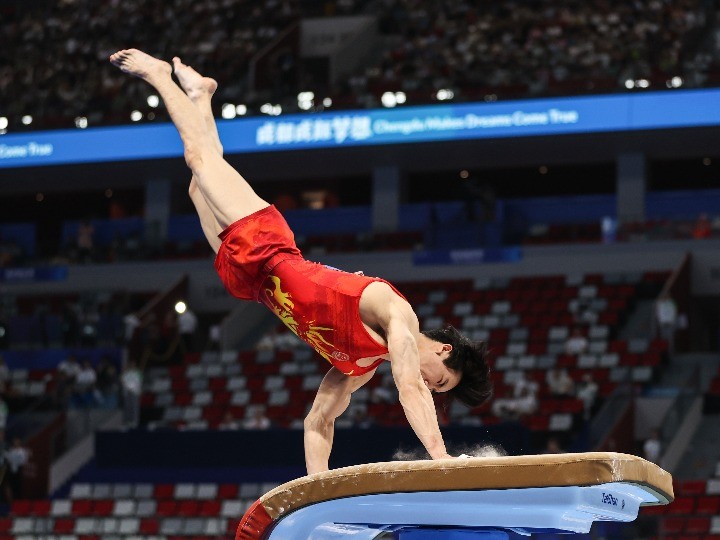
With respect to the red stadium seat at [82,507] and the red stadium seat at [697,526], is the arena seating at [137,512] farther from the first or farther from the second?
the red stadium seat at [697,526]

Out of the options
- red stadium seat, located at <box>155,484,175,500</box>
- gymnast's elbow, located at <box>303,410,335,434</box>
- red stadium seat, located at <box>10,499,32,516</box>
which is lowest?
red stadium seat, located at <box>10,499,32,516</box>

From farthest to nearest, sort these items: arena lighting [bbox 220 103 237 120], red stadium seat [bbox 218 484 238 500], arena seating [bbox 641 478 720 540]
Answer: arena lighting [bbox 220 103 237 120], red stadium seat [bbox 218 484 238 500], arena seating [bbox 641 478 720 540]

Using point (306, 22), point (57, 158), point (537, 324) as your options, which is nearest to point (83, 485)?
point (537, 324)

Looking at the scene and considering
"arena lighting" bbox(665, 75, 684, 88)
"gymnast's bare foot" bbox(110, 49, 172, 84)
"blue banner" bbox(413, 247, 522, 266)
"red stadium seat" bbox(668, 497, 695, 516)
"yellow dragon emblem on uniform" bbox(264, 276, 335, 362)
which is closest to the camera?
"yellow dragon emblem on uniform" bbox(264, 276, 335, 362)

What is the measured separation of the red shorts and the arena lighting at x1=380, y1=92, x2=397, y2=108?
1582 centimetres

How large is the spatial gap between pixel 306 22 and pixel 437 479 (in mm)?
22266

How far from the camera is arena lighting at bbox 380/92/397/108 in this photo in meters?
20.5

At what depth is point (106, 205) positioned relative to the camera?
1034 inches

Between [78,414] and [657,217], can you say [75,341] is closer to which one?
[78,414]

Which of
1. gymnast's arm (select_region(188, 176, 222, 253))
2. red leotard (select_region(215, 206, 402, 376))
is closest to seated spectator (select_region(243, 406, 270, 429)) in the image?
gymnast's arm (select_region(188, 176, 222, 253))

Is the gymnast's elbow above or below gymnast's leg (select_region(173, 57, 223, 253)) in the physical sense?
below

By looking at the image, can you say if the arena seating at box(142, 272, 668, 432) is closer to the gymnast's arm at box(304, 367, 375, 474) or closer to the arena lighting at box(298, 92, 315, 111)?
the arena lighting at box(298, 92, 315, 111)

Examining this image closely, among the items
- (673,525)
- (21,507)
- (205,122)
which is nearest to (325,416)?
(205,122)

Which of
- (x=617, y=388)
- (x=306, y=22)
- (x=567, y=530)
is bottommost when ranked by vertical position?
(x=617, y=388)
